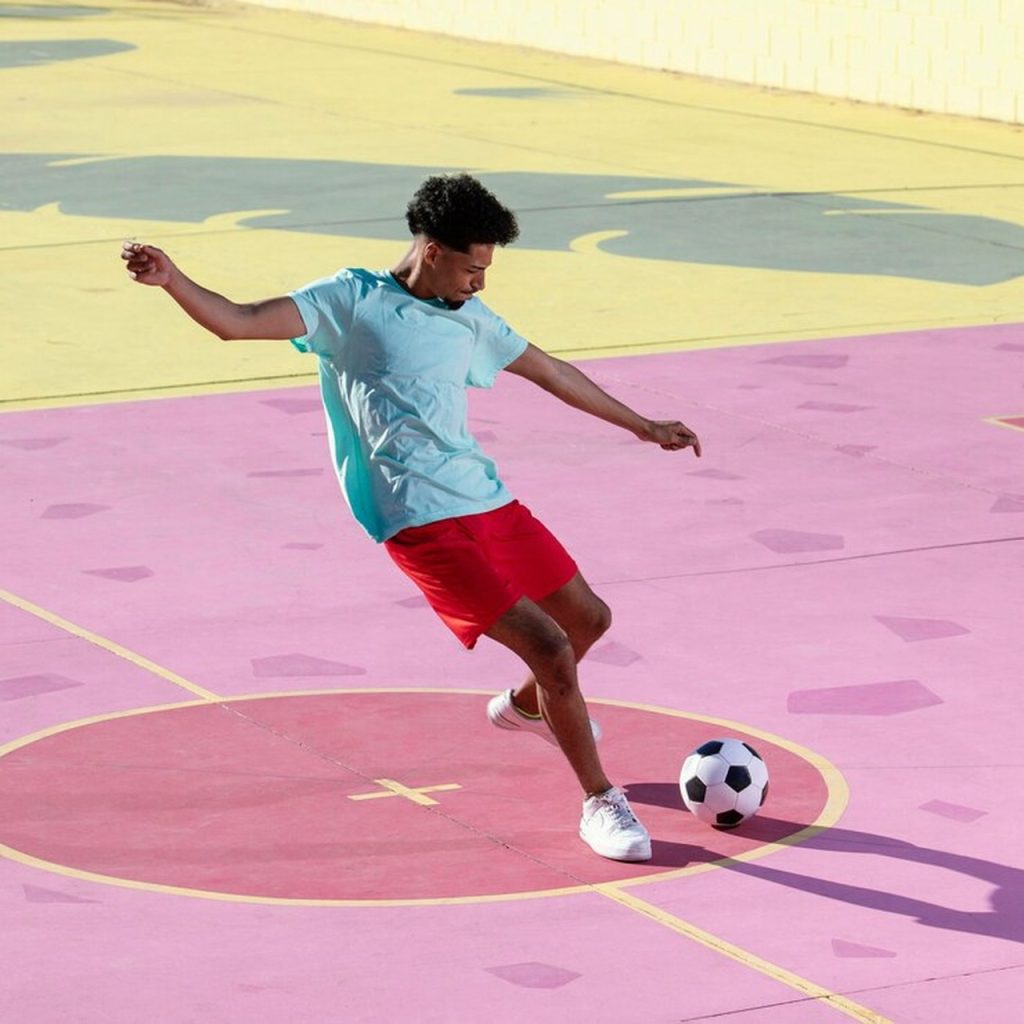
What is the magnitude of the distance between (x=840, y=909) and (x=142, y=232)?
37.7 ft

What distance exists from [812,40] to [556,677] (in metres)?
18.4

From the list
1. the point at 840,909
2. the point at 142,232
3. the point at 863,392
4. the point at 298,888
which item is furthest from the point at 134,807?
the point at 142,232

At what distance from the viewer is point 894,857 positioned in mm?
6746

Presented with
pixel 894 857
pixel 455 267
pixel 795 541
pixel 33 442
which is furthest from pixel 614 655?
pixel 33 442

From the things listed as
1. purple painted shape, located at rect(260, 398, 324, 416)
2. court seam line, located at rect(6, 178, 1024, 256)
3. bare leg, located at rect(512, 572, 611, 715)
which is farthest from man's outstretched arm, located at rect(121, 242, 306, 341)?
court seam line, located at rect(6, 178, 1024, 256)

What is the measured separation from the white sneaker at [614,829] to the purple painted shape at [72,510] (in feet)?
13.6

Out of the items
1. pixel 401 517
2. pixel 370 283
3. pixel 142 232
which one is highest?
pixel 370 283

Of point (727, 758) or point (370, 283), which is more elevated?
point (370, 283)

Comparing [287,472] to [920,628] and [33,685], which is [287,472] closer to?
[33,685]

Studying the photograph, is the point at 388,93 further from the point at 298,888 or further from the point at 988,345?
the point at 298,888

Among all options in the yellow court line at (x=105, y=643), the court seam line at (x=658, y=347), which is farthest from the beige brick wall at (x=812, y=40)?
the yellow court line at (x=105, y=643)

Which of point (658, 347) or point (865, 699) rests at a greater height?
point (865, 699)

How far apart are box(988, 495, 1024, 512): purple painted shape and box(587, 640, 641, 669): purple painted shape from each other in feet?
7.90

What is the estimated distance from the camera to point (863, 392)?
1259 cm
